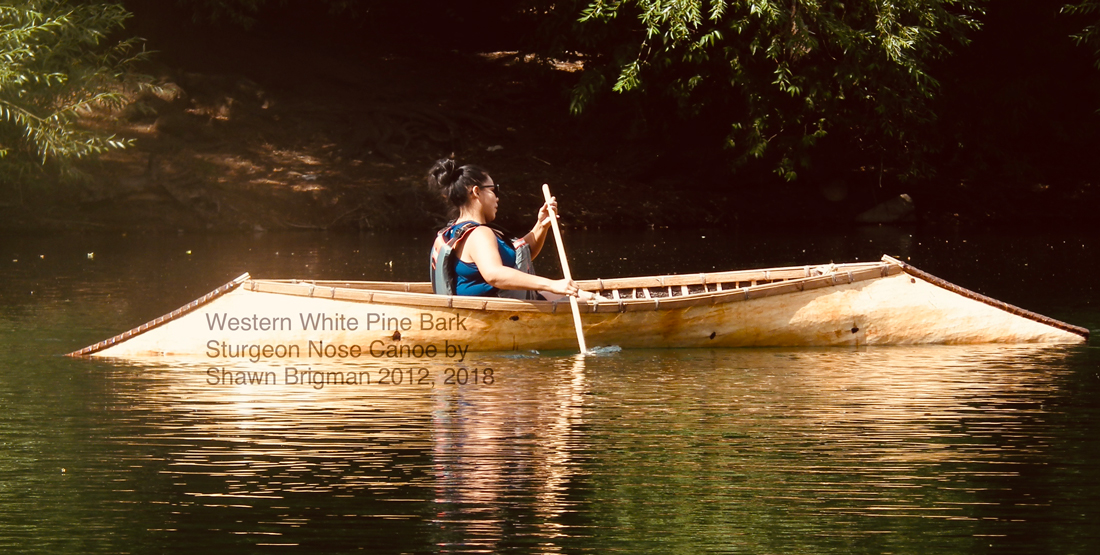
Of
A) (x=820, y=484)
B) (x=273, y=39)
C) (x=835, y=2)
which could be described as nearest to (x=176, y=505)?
(x=820, y=484)

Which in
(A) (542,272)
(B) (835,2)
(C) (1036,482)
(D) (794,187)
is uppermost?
(B) (835,2)

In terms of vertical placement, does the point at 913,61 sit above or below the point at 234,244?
above

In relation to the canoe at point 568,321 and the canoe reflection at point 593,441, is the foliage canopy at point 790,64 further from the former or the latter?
the canoe reflection at point 593,441

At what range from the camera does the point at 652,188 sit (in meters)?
20.4

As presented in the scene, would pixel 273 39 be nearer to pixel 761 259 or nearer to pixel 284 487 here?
pixel 761 259

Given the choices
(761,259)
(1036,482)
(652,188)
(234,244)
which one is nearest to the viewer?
(1036,482)

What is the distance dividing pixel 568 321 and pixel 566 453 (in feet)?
8.74

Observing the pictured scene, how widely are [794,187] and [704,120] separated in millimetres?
1807

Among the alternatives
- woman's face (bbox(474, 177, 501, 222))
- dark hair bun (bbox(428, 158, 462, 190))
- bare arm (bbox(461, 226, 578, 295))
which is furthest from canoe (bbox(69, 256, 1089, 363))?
dark hair bun (bbox(428, 158, 462, 190))

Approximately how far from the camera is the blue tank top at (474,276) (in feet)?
24.8

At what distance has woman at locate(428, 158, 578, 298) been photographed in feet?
23.8

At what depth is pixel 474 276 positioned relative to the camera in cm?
759

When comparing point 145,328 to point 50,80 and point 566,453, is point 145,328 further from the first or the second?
point 50,80

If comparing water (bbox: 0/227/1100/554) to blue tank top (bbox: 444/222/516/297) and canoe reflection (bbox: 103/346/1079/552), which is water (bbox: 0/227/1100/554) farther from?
blue tank top (bbox: 444/222/516/297)
